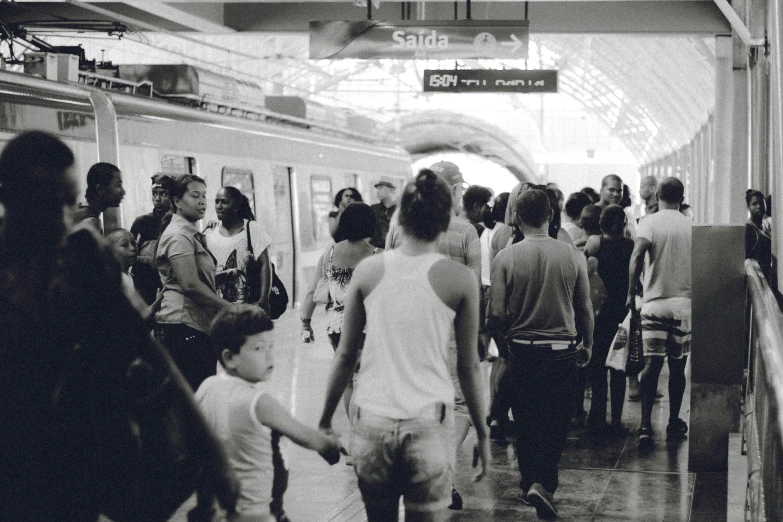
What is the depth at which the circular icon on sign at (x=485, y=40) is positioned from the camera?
1288cm

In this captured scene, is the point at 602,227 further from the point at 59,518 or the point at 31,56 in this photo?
the point at 59,518

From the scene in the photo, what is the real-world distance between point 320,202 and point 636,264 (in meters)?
10.0

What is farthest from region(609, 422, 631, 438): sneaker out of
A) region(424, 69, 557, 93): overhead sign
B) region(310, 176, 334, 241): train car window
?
region(310, 176, 334, 241): train car window

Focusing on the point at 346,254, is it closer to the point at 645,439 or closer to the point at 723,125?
the point at 645,439

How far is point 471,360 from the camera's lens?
452cm

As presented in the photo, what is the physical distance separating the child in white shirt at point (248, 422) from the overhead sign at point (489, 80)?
11.0 m

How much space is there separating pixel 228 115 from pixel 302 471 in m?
8.25

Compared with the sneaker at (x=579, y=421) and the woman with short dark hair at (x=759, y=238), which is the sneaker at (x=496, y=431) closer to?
the sneaker at (x=579, y=421)

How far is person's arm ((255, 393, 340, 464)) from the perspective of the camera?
12.8 ft

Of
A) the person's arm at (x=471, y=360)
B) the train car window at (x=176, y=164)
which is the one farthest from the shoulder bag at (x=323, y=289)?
the train car window at (x=176, y=164)

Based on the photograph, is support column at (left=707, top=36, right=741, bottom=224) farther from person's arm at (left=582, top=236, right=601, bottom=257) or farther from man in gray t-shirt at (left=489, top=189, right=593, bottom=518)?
man in gray t-shirt at (left=489, top=189, right=593, bottom=518)

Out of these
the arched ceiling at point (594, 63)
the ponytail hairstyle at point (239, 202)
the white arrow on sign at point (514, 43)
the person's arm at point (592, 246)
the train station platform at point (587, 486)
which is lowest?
the train station platform at point (587, 486)

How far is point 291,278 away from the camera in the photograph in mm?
16781

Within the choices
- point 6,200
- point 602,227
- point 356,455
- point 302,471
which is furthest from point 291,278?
point 6,200
